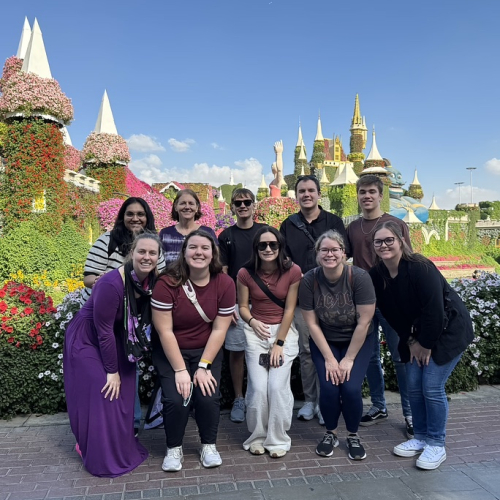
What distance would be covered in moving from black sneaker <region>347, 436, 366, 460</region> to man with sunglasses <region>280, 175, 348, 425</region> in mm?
646

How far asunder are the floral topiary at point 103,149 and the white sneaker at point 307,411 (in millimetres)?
16897

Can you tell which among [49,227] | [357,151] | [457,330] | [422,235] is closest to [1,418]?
[457,330]

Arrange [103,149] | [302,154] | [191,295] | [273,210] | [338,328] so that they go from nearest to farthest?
[191,295]
[338,328]
[103,149]
[273,210]
[302,154]

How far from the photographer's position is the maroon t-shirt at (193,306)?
329cm

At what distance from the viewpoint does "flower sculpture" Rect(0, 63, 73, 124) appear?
12.7 meters

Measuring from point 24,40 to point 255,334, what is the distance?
21.2 m

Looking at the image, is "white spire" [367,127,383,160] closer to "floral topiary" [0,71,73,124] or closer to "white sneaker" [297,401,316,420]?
"floral topiary" [0,71,73,124]

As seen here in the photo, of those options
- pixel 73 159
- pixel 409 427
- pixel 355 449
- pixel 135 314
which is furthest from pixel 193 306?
pixel 73 159

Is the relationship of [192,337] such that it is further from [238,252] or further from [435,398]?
[435,398]

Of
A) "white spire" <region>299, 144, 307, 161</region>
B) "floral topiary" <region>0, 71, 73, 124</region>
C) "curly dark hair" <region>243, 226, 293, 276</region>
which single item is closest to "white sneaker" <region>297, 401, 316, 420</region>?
"curly dark hair" <region>243, 226, 293, 276</region>

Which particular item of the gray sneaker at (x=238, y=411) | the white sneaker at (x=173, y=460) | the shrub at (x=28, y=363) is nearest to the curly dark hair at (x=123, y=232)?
the shrub at (x=28, y=363)

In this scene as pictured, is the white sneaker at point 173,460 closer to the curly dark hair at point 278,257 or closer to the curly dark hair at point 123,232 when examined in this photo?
the curly dark hair at point 278,257

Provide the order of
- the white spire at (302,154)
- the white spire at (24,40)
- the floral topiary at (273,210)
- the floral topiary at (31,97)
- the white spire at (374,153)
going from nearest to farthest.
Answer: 1. the floral topiary at (31,97)
2. the white spire at (24,40)
3. the floral topiary at (273,210)
4. the white spire at (374,153)
5. the white spire at (302,154)

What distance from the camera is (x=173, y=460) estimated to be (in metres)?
3.24
